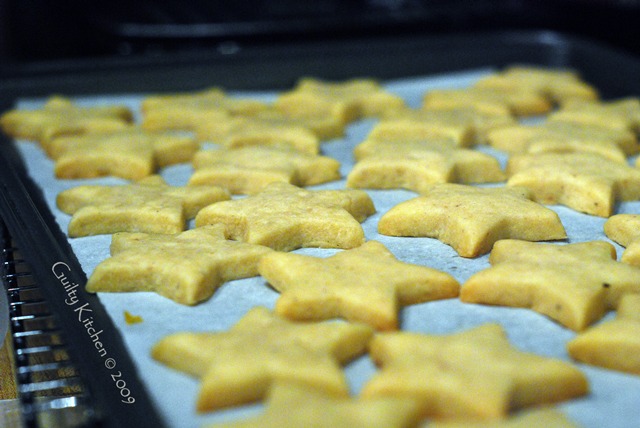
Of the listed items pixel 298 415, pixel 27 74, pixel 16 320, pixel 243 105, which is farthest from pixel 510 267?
pixel 27 74

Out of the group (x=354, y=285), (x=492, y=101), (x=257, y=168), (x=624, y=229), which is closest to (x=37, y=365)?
(x=354, y=285)

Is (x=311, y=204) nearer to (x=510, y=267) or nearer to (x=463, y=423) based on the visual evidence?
(x=510, y=267)

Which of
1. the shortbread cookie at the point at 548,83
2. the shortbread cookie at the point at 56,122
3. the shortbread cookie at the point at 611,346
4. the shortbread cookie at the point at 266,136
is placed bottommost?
the shortbread cookie at the point at 56,122

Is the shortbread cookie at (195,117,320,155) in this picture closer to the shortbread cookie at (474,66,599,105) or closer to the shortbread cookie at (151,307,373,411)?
the shortbread cookie at (474,66,599,105)

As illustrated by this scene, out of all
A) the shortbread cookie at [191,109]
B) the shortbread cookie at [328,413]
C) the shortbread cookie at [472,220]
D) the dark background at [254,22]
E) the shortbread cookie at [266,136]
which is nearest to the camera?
the shortbread cookie at [328,413]

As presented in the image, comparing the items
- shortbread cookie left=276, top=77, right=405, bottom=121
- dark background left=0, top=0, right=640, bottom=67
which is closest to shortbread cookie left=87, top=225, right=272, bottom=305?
shortbread cookie left=276, top=77, right=405, bottom=121

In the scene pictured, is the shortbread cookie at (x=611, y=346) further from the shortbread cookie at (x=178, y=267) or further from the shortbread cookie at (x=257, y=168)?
the shortbread cookie at (x=257, y=168)

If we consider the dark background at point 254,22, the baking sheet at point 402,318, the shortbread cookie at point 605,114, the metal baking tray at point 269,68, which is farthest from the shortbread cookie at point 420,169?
the dark background at point 254,22
